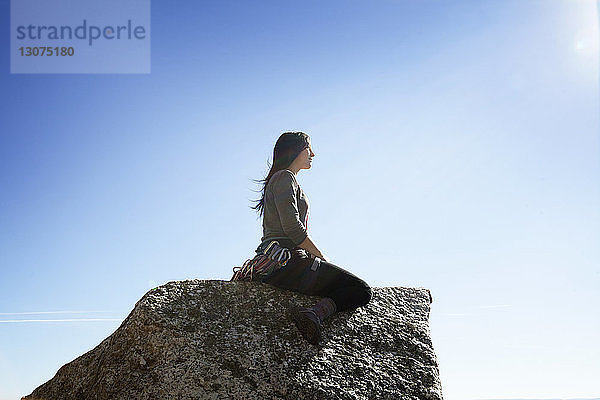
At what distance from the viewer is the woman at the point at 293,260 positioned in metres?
5.14

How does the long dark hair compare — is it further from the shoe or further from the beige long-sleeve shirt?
the shoe

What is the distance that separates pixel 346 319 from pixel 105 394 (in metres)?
2.17

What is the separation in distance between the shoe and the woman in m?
0.14

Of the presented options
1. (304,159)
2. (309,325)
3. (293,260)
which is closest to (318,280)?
(293,260)

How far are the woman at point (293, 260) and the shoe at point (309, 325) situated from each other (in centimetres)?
14

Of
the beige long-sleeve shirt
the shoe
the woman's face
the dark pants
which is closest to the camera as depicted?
the shoe

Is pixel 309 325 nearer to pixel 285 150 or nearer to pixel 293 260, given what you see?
pixel 293 260

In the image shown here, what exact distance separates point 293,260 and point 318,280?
31 cm

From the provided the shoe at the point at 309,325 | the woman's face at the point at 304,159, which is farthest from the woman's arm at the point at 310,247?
the woman's face at the point at 304,159

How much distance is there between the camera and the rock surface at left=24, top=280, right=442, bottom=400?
4.45 m

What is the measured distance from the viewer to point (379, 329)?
17.0 feet

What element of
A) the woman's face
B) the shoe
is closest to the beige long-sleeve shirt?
the woman's face

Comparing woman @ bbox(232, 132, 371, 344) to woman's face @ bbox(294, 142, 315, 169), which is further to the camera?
woman's face @ bbox(294, 142, 315, 169)

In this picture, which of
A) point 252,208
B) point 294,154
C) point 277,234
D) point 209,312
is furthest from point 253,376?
point 294,154
